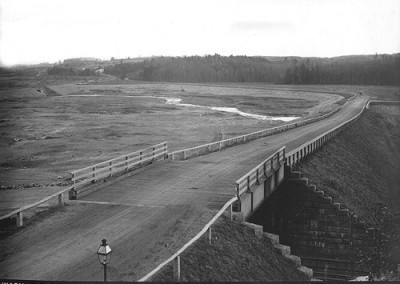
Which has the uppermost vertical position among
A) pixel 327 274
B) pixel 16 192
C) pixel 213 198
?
pixel 213 198

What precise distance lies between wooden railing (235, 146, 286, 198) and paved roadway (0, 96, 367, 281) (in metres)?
0.85

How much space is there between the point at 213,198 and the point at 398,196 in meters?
24.9

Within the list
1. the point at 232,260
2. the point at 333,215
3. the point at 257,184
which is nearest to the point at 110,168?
the point at 257,184

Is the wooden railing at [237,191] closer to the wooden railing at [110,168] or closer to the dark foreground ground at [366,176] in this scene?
the wooden railing at [110,168]

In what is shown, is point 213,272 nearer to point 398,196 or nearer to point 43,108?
point 398,196

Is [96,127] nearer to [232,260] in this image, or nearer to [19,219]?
[19,219]

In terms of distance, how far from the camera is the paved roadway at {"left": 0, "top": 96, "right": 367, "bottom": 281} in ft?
39.9

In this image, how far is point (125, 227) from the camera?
1514 cm

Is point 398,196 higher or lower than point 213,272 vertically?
lower

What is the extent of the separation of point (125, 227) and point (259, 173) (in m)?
7.85

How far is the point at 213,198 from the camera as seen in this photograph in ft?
60.4

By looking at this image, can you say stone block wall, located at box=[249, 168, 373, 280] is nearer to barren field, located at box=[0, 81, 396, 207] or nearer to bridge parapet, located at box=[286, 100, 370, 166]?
bridge parapet, located at box=[286, 100, 370, 166]

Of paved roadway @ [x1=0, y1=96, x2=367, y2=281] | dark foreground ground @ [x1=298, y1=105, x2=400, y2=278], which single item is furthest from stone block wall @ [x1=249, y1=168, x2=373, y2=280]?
paved roadway @ [x1=0, y1=96, x2=367, y2=281]

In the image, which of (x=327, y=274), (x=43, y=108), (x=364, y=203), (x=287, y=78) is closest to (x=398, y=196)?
(x=364, y=203)
